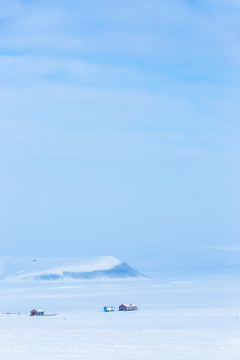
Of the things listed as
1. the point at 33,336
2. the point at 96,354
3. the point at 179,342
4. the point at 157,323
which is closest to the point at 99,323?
the point at 157,323

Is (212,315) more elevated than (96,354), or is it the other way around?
(212,315)

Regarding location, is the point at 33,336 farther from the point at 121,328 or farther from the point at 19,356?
the point at 19,356

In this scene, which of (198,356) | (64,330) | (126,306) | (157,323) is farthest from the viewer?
(126,306)

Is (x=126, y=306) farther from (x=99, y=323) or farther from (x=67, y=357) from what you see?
(x=67, y=357)

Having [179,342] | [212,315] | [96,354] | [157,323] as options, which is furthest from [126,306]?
[96,354]

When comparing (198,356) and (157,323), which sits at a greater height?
(157,323)

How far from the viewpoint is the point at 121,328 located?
96.4 ft

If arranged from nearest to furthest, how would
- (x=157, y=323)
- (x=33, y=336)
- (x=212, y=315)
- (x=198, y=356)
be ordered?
(x=198, y=356) < (x=33, y=336) < (x=157, y=323) < (x=212, y=315)

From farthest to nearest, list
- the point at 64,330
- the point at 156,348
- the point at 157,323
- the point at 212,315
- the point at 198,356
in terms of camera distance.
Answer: the point at 212,315 → the point at 157,323 → the point at 64,330 → the point at 156,348 → the point at 198,356

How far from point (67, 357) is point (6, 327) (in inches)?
501

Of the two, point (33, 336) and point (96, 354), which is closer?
point (96, 354)

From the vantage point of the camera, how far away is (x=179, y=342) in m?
23.2

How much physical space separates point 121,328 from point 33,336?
458 centimetres

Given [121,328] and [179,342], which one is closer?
[179,342]
